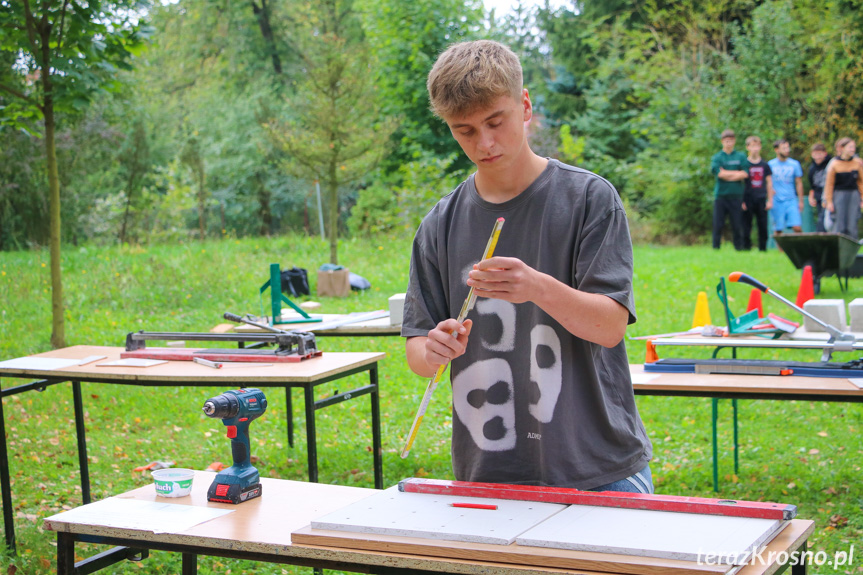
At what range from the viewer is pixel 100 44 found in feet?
21.9

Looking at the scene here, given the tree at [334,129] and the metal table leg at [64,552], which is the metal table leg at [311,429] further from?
the tree at [334,129]

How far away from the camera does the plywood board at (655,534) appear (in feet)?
5.24

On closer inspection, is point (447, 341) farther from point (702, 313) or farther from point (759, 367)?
point (702, 313)

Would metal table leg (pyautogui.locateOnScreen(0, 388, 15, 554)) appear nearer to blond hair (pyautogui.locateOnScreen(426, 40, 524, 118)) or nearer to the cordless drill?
the cordless drill

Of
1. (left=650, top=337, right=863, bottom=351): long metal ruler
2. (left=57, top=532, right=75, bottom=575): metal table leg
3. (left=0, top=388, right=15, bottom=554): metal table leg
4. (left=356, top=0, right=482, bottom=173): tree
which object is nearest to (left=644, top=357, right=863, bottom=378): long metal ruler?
Answer: (left=650, top=337, right=863, bottom=351): long metal ruler

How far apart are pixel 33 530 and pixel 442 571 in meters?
3.52

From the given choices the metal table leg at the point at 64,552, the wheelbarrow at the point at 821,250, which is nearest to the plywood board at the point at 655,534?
the metal table leg at the point at 64,552

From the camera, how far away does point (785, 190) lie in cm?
1408

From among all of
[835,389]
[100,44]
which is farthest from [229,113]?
[835,389]

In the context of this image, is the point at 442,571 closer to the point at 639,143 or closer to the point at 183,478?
the point at 183,478

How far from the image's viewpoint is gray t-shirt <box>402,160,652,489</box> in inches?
78.6

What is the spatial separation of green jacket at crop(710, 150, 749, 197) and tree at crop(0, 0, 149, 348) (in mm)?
10130

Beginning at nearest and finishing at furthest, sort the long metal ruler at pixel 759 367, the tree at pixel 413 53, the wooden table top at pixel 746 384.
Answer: the wooden table top at pixel 746 384 < the long metal ruler at pixel 759 367 < the tree at pixel 413 53

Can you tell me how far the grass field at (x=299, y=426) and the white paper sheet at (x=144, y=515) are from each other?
187 cm
